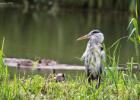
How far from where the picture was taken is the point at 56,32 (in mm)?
23688

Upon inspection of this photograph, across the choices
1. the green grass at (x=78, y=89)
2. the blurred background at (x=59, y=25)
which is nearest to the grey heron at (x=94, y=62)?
the blurred background at (x=59, y=25)

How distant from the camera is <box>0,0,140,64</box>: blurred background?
650 inches

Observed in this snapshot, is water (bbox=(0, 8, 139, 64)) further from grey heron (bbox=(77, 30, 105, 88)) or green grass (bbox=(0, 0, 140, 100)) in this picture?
green grass (bbox=(0, 0, 140, 100))

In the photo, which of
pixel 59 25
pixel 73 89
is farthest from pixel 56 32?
pixel 73 89

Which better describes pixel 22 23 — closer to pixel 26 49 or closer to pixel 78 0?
pixel 78 0

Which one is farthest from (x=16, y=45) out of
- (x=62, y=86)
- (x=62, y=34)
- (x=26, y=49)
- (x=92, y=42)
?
(x=62, y=86)

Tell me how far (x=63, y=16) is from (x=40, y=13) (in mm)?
1805

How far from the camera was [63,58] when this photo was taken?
15.0 metres

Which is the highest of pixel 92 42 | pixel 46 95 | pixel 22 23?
pixel 22 23

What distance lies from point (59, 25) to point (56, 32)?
3.46m

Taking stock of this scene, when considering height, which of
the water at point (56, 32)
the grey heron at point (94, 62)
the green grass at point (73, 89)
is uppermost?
the water at point (56, 32)

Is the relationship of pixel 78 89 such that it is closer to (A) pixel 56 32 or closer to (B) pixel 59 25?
(A) pixel 56 32

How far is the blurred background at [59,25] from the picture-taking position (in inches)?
650

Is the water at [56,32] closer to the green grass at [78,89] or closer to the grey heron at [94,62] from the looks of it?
the grey heron at [94,62]
